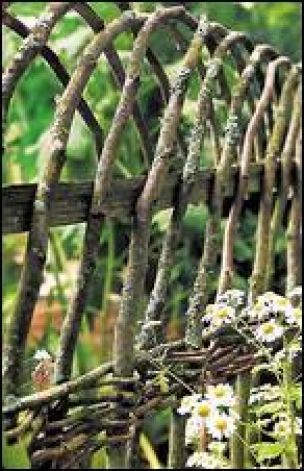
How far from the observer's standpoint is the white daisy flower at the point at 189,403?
1.25m

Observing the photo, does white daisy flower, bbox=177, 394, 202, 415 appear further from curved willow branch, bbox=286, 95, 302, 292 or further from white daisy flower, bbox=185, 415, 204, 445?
curved willow branch, bbox=286, 95, 302, 292

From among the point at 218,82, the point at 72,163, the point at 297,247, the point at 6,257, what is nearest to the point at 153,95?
the point at 218,82

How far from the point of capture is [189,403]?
1.27 m

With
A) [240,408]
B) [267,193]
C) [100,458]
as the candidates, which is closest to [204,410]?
[100,458]

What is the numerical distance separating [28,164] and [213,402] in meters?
2.04

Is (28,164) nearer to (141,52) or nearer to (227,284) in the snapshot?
(227,284)

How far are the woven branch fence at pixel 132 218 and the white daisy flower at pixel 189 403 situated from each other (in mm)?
43

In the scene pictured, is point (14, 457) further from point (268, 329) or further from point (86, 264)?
point (268, 329)

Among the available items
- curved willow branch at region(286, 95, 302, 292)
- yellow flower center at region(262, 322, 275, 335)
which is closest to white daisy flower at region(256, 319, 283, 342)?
yellow flower center at region(262, 322, 275, 335)

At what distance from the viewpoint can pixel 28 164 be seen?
3.17m

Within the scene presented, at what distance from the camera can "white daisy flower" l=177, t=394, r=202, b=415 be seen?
1.25 metres

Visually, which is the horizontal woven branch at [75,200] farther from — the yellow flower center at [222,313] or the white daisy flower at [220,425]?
the white daisy flower at [220,425]

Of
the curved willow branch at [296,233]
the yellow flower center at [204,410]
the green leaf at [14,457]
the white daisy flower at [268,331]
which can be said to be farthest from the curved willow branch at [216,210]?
the green leaf at [14,457]

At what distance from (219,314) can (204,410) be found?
0.21 metres
